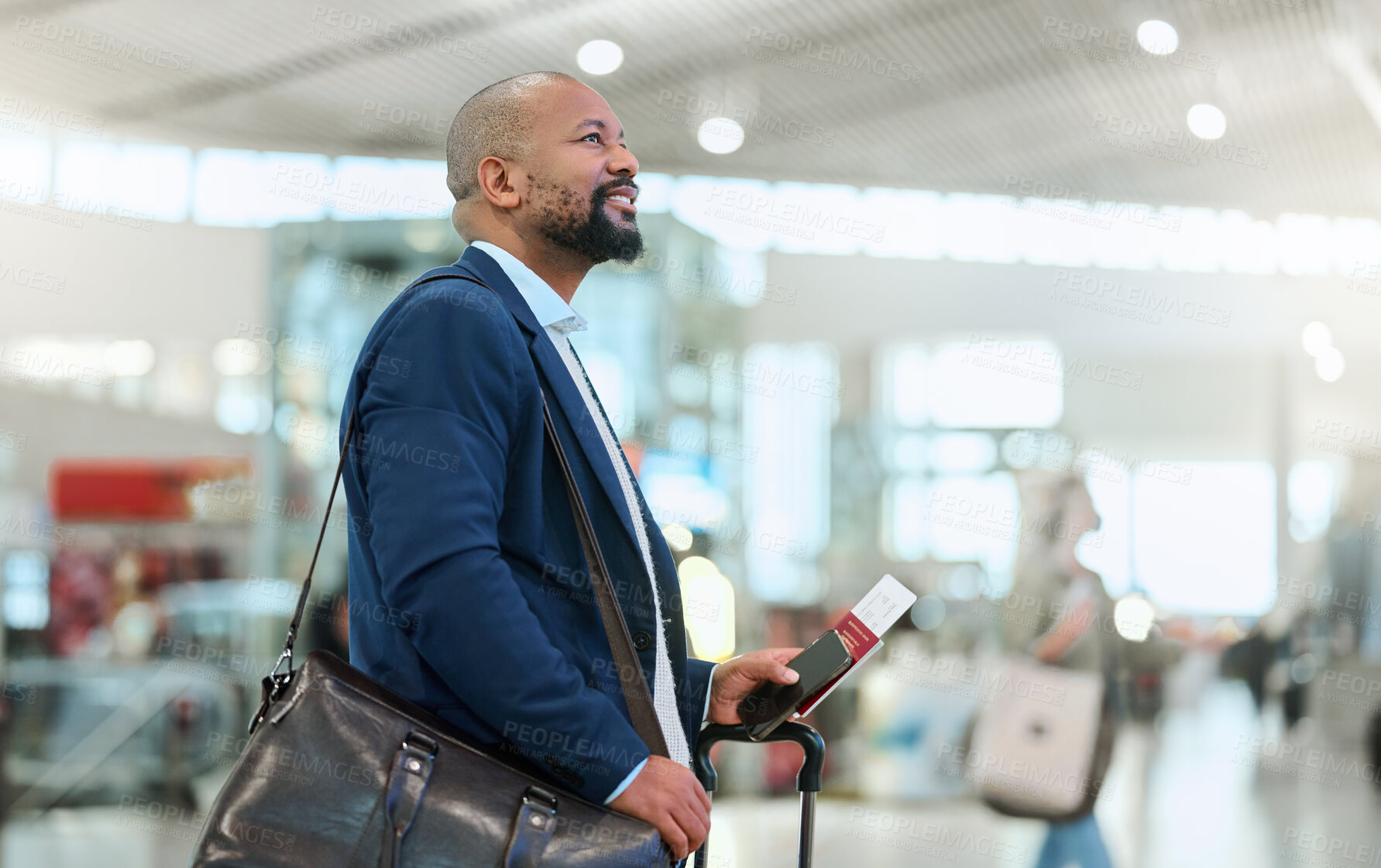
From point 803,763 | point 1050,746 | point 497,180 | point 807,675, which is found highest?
point 497,180

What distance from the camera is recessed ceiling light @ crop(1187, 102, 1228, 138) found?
17.9 ft

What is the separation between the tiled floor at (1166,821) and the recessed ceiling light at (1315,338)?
1551mm

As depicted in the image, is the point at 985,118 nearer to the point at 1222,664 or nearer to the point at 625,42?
the point at 625,42

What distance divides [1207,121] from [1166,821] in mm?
3162

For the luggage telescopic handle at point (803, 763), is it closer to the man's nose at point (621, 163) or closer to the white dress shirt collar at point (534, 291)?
the white dress shirt collar at point (534, 291)

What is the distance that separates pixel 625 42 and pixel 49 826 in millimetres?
4495

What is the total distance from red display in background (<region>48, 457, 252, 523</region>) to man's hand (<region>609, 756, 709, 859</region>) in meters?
5.07

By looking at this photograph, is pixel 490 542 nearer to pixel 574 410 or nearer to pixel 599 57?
pixel 574 410

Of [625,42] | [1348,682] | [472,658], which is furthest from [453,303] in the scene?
[1348,682]

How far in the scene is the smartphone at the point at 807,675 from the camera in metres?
1.48

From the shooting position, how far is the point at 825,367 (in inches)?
221

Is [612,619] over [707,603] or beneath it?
over

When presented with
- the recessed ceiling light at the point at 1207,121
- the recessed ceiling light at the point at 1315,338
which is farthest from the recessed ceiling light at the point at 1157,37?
the recessed ceiling light at the point at 1315,338

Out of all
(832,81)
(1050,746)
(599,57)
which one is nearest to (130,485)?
(599,57)
